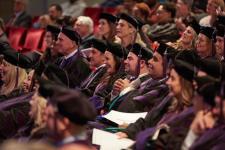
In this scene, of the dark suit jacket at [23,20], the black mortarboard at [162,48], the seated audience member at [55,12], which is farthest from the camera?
the dark suit jacket at [23,20]

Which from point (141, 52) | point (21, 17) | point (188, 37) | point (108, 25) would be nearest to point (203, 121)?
point (141, 52)

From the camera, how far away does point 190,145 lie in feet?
13.8

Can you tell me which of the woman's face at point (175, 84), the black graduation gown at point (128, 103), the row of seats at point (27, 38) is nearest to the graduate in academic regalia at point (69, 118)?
the woman's face at point (175, 84)

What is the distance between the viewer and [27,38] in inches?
A: 400

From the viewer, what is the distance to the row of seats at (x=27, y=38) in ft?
32.4

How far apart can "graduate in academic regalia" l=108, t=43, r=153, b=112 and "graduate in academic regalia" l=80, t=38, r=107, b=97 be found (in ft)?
1.84

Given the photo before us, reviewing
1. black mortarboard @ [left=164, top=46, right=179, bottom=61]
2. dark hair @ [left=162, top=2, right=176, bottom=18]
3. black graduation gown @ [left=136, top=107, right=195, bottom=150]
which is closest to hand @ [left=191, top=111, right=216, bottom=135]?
black graduation gown @ [left=136, top=107, right=195, bottom=150]

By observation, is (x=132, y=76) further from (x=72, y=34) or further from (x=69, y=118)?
(x=69, y=118)

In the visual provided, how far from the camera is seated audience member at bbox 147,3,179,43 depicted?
8.41 m

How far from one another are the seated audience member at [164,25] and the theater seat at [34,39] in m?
1.80

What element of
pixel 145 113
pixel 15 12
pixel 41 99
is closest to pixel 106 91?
pixel 145 113

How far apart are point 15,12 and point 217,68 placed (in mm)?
7046

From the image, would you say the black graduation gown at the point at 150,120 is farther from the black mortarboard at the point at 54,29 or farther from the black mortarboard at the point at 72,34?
the black mortarboard at the point at 54,29

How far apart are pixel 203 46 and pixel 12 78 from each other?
1694 millimetres
